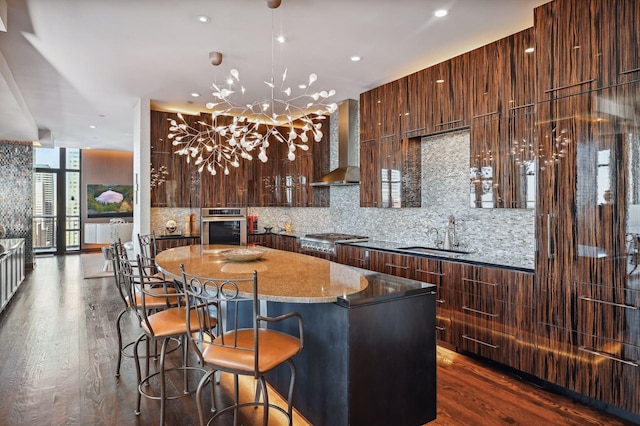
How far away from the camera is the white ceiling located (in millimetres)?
2852

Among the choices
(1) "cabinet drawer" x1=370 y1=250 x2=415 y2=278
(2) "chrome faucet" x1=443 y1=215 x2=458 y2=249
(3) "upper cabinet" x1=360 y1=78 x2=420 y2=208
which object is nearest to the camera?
(1) "cabinet drawer" x1=370 y1=250 x2=415 y2=278

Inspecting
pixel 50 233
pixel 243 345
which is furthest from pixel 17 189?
pixel 243 345

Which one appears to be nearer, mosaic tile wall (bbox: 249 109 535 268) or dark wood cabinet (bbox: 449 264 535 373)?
dark wood cabinet (bbox: 449 264 535 373)

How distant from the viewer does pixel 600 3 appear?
2.43 meters

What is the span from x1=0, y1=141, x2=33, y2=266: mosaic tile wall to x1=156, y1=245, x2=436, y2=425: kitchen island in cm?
733

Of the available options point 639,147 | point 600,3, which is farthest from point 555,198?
point 600,3

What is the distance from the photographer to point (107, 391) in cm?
275

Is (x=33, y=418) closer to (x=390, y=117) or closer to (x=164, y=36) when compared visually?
(x=164, y=36)

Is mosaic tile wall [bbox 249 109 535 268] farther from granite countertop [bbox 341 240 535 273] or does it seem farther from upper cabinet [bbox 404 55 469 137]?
upper cabinet [bbox 404 55 469 137]

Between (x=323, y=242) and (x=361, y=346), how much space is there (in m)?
3.10

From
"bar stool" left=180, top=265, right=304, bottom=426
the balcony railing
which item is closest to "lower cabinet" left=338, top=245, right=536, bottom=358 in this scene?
"bar stool" left=180, top=265, right=304, bottom=426

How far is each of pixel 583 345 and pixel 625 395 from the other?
12.9 inches

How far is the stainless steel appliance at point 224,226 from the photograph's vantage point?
19.2ft

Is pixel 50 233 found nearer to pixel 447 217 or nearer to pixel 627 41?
pixel 447 217
